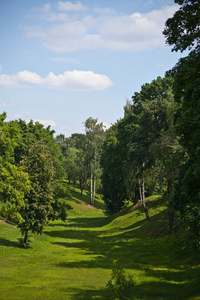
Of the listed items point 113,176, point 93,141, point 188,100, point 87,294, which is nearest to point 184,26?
point 188,100

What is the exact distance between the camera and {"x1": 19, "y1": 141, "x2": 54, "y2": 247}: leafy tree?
3275 centimetres

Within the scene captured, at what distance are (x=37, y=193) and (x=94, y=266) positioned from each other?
11.3 m

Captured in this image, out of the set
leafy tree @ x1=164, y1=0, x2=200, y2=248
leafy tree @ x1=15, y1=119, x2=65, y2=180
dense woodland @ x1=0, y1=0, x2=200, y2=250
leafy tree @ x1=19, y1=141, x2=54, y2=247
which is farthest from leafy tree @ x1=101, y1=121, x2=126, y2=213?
leafy tree @ x1=164, y1=0, x2=200, y2=248

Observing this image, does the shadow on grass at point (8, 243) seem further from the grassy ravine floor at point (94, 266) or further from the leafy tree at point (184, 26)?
the leafy tree at point (184, 26)

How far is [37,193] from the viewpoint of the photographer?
33.5 meters

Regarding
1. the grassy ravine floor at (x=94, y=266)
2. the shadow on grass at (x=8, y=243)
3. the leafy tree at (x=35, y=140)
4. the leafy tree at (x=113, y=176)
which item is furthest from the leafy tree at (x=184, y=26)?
the leafy tree at (x=35, y=140)

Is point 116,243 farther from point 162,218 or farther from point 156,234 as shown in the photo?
point 162,218

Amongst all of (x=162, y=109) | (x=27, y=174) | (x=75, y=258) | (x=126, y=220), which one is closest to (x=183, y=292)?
(x=75, y=258)

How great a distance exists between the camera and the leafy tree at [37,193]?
32.8 meters

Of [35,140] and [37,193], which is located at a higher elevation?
[35,140]

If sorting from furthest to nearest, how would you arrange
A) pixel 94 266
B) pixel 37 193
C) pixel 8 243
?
pixel 8 243 → pixel 37 193 → pixel 94 266

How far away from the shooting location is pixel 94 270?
77.2ft

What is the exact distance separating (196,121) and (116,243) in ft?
85.2

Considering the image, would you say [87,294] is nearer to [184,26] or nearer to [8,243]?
[184,26]
